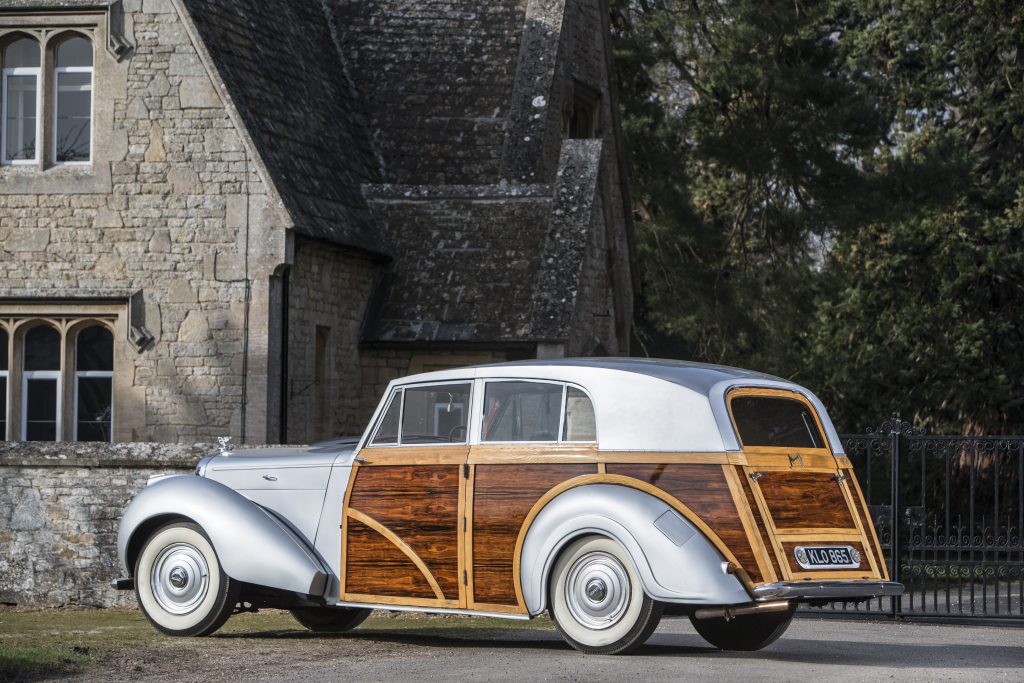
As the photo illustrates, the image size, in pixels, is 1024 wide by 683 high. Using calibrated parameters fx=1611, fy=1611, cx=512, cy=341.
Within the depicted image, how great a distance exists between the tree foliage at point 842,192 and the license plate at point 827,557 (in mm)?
18256

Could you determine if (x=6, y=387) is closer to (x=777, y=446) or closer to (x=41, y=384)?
(x=41, y=384)

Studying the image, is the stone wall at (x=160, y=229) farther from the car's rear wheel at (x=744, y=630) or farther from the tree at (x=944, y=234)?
the tree at (x=944, y=234)

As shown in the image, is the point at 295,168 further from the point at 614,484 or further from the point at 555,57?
the point at 614,484

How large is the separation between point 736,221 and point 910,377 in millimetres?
5664

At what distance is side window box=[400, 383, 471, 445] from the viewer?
32.9 ft

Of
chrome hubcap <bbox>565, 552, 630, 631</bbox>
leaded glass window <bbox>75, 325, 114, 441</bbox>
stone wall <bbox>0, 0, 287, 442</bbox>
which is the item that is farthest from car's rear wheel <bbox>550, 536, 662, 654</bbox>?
leaded glass window <bbox>75, 325, 114, 441</bbox>

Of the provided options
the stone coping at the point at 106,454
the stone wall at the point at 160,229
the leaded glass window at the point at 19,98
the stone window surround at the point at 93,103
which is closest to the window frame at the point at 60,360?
the stone wall at the point at 160,229

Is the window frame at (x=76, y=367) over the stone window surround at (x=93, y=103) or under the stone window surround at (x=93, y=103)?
under

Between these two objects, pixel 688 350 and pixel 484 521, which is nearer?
pixel 484 521

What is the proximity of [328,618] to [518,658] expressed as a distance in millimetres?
2331

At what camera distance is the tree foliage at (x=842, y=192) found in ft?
89.6

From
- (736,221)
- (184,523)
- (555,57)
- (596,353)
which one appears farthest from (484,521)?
(736,221)

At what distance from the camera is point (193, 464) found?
43.9 feet

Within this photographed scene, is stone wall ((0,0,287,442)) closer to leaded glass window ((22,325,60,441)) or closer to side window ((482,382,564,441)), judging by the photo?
leaded glass window ((22,325,60,441))
